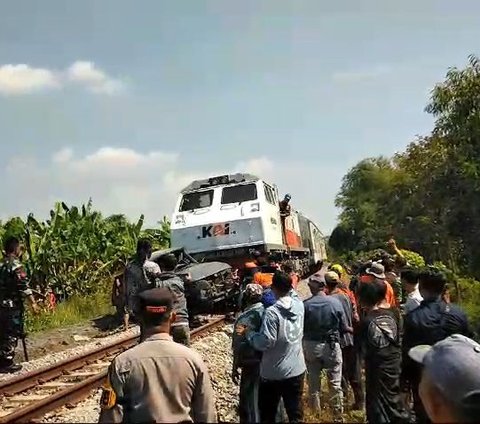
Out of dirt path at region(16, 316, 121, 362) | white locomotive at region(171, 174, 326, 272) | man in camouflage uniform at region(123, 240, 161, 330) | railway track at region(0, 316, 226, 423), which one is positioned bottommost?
railway track at region(0, 316, 226, 423)

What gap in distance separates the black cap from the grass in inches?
525

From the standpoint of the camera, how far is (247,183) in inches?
734

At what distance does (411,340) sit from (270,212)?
13.2 meters

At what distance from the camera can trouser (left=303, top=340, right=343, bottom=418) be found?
6.93 m

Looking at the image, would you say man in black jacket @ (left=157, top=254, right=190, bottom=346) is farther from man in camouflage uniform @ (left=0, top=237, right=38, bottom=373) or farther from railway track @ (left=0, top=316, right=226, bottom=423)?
man in camouflage uniform @ (left=0, top=237, right=38, bottom=373)

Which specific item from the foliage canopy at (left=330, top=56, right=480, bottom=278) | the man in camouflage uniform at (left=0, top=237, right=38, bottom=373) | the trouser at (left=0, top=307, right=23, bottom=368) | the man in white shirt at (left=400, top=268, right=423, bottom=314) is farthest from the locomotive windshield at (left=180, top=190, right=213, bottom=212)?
the man in white shirt at (left=400, top=268, right=423, bottom=314)

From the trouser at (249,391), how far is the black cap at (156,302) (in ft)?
8.23

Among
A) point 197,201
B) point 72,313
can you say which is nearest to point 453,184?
point 197,201

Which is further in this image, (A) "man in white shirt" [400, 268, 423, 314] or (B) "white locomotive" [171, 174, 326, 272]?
(B) "white locomotive" [171, 174, 326, 272]

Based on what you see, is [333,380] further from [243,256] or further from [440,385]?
[243,256]

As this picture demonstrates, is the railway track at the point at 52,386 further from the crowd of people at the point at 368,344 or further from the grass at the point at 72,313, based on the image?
the grass at the point at 72,313

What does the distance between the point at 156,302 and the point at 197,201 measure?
1491 centimetres

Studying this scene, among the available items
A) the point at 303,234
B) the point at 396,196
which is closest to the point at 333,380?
the point at 303,234

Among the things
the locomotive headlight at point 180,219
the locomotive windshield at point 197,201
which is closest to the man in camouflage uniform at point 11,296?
the locomotive headlight at point 180,219
